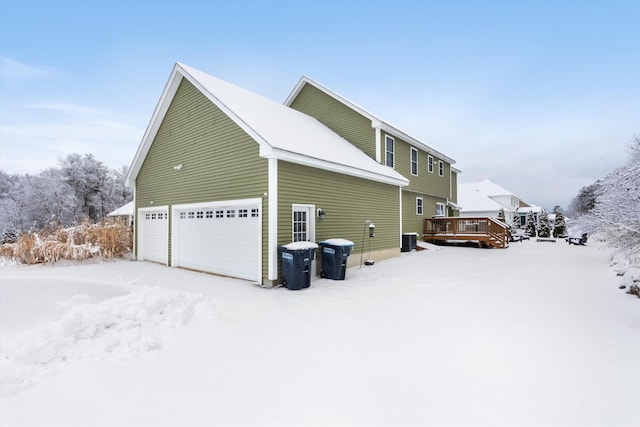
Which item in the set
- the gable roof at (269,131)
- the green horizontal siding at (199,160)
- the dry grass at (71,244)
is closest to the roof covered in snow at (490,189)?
the gable roof at (269,131)

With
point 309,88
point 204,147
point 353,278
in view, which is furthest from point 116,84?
point 353,278

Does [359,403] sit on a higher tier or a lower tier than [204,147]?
lower

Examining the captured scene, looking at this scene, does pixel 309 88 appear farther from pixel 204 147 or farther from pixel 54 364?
pixel 54 364

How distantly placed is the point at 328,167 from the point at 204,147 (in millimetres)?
4021

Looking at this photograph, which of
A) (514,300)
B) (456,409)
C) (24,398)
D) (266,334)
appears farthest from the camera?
(514,300)

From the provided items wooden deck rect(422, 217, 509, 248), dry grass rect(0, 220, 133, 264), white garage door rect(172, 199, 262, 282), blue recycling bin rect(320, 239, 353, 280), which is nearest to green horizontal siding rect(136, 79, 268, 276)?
white garage door rect(172, 199, 262, 282)

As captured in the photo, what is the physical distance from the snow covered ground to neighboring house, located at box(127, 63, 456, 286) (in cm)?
246

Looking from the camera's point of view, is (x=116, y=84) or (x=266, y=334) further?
(x=116, y=84)

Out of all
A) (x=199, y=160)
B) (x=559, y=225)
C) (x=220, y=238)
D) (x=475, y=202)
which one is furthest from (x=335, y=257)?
(x=475, y=202)

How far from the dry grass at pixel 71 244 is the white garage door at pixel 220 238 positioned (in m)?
3.98

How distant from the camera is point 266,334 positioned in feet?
14.1

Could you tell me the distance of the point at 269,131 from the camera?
8523 mm

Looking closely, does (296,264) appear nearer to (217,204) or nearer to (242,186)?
(242,186)

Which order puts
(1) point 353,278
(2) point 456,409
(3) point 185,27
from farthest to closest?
(3) point 185,27 < (1) point 353,278 < (2) point 456,409
